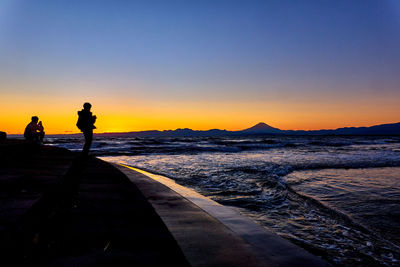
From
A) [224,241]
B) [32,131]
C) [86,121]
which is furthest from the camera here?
[32,131]

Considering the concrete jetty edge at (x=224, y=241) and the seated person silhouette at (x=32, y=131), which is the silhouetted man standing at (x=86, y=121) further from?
the seated person silhouette at (x=32, y=131)

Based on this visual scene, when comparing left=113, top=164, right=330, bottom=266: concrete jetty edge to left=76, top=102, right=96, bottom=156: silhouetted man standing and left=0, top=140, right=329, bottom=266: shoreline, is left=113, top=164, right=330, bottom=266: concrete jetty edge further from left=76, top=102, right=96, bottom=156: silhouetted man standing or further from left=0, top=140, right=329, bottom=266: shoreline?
left=76, top=102, right=96, bottom=156: silhouetted man standing

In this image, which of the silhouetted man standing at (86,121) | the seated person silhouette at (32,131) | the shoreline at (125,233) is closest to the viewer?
the shoreline at (125,233)

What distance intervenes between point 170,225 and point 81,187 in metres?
2.44

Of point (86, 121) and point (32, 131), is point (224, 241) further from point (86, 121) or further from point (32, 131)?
point (32, 131)

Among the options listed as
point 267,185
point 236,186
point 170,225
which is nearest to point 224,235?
point 170,225

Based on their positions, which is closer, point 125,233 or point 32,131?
point 125,233

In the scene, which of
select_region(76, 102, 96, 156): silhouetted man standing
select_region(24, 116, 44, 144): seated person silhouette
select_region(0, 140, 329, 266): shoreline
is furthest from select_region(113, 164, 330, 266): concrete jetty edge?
select_region(24, 116, 44, 144): seated person silhouette

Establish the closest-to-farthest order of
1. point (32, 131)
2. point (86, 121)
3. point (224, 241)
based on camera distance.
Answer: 1. point (224, 241)
2. point (86, 121)
3. point (32, 131)

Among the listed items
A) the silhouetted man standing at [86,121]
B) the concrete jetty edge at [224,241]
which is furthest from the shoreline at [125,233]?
the silhouetted man standing at [86,121]

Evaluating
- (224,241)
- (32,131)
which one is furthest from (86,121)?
(32,131)

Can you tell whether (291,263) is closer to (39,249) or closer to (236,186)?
(39,249)

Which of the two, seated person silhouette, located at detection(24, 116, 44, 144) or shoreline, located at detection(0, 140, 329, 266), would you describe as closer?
shoreline, located at detection(0, 140, 329, 266)

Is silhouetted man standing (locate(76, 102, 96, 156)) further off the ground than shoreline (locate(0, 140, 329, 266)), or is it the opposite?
silhouetted man standing (locate(76, 102, 96, 156))
